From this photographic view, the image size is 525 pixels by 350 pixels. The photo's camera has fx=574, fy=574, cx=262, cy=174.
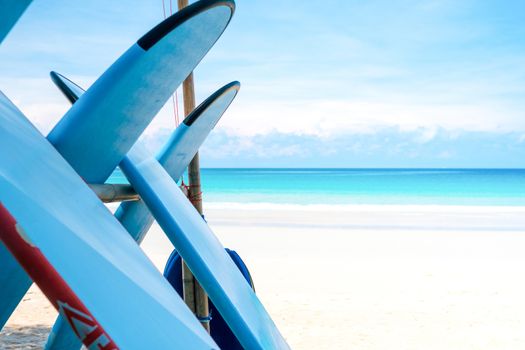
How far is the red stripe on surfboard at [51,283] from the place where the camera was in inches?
26.1

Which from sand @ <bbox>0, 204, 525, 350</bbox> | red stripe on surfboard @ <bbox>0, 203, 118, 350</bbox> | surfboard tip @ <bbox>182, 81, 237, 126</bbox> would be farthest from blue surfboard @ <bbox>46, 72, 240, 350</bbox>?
sand @ <bbox>0, 204, 525, 350</bbox>

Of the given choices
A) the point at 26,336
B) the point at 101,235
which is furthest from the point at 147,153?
the point at 26,336

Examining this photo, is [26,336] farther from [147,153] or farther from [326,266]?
[326,266]

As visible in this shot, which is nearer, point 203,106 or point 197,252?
point 197,252

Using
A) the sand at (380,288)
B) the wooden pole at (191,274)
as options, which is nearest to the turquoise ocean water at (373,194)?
the sand at (380,288)

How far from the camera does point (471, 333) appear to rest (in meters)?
4.69

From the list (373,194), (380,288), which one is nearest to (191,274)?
(380,288)

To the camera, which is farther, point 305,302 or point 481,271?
point 481,271

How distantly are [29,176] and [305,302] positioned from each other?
493cm

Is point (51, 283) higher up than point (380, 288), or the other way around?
point (51, 283)

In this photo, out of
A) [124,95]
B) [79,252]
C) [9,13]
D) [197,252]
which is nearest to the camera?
[79,252]

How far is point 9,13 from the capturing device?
4.19 ft

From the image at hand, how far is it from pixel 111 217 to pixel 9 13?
0.51 meters

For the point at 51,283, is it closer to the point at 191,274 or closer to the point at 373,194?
the point at 191,274
